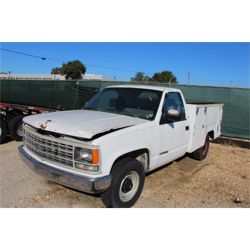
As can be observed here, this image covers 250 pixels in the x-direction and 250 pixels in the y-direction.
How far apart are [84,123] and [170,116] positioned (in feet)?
5.09

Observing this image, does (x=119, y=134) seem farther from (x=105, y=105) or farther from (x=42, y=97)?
(x=42, y=97)

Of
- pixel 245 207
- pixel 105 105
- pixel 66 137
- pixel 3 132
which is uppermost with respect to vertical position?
pixel 105 105

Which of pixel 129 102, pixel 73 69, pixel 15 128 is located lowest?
pixel 15 128

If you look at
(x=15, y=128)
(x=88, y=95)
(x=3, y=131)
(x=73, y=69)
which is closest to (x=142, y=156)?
(x=15, y=128)

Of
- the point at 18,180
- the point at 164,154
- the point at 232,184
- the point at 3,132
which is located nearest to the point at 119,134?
the point at 164,154

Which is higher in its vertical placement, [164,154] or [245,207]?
[164,154]

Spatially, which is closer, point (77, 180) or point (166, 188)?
point (77, 180)

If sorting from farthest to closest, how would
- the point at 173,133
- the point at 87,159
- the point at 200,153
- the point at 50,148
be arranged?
the point at 200,153
the point at 173,133
the point at 50,148
the point at 87,159

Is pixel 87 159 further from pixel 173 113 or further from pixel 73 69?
pixel 73 69

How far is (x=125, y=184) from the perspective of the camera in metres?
3.71

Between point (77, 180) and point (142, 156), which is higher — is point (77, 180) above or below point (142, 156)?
below

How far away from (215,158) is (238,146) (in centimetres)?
213

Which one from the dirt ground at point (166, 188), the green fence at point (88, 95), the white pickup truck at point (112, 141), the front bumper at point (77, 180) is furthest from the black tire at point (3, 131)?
the front bumper at point (77, 180)
